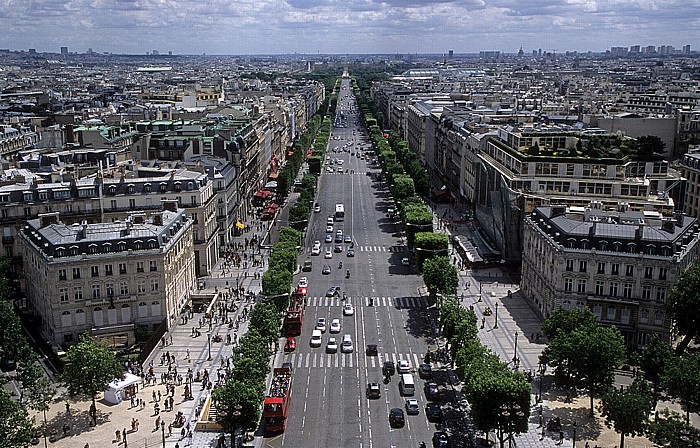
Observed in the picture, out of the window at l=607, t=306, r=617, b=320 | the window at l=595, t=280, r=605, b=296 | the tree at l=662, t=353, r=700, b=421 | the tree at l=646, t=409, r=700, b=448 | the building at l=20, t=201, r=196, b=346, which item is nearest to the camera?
the tree at l=646, t=409, r=700, b=448

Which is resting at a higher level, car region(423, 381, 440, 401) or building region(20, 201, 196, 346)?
building region(20, 201, 196, 346)

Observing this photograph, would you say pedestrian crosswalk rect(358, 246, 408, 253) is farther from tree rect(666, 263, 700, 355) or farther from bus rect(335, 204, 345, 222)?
tree rect(666, 263, 700, 355)

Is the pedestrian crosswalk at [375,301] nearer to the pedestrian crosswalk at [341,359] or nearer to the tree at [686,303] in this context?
the pedestrian crosswalk at [341,359]

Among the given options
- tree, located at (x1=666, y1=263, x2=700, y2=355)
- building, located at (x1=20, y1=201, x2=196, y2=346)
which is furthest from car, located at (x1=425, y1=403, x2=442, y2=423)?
building, located at (x1=20, y1=201, x2=196, y2=346)

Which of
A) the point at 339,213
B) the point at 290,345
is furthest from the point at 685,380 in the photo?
the point at 339,213

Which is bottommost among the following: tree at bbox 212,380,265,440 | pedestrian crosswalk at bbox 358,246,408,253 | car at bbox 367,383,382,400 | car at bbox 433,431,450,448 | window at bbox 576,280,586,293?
pedestrian crosswalk at bbox 358,246,408,253

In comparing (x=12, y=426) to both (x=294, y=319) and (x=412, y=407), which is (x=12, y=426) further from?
(x=294, y=319)
